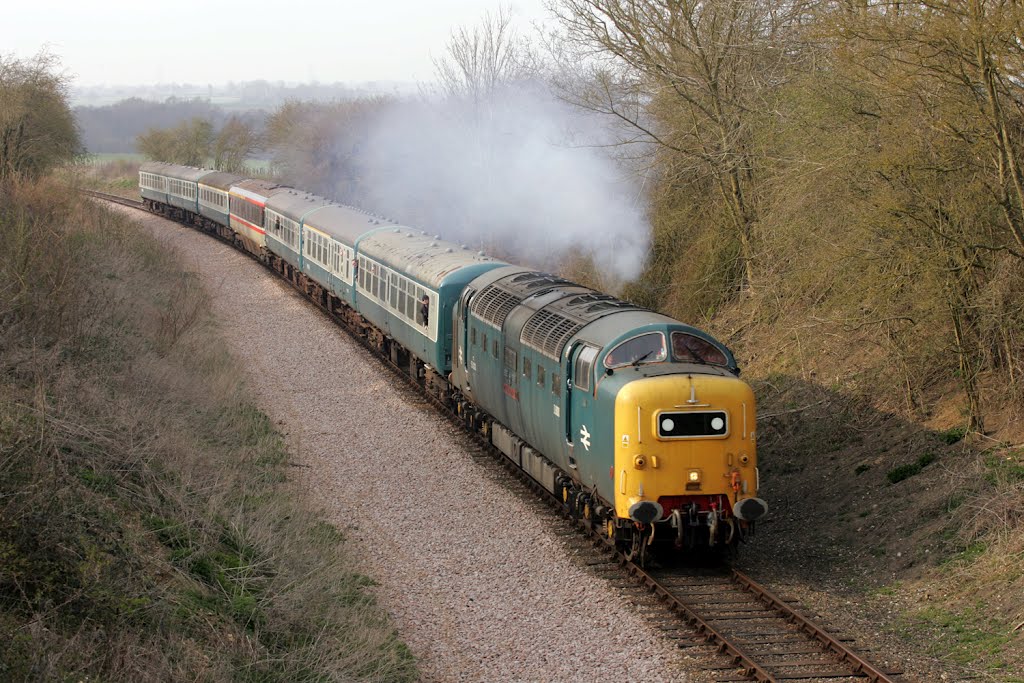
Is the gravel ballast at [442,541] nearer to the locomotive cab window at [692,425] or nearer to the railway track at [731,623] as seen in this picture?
the railway track at [731,623]

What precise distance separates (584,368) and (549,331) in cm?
165

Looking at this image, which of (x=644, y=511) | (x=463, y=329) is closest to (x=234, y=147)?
(x=463, y=329)

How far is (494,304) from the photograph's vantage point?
18.9m

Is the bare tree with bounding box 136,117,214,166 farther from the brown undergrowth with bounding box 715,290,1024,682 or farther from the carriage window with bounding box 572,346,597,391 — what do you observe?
the carriage window with bounding box 572,346,597,391

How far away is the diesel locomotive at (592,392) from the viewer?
43.2ft

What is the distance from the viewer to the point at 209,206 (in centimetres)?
5450

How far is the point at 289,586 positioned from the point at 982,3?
1087 cm

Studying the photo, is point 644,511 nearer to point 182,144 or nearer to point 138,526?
point 138,526

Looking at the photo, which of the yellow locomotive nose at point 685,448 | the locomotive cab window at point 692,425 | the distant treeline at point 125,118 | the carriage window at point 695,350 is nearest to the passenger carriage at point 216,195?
the carriage window at point 695,350

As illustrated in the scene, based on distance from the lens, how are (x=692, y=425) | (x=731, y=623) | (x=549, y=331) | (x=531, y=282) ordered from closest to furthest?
(x=731, y=623) < (x=692, y=425) < (x=549, y=331) < (x=531, y=282)

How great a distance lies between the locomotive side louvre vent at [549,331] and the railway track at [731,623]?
8.29 ft

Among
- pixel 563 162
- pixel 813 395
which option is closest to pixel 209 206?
pixel 563 162

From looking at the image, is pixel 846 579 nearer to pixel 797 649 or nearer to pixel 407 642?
pixel 797 649

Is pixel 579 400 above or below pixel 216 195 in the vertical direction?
below
